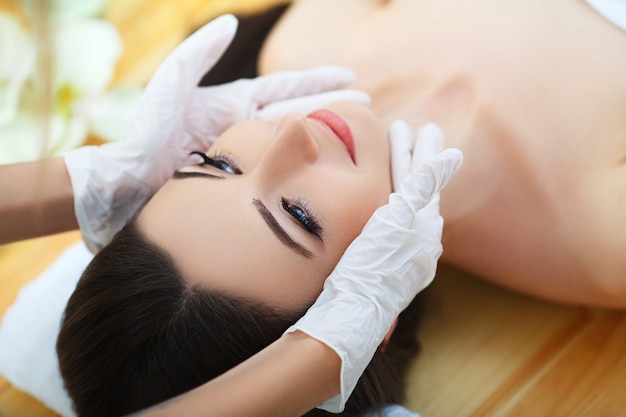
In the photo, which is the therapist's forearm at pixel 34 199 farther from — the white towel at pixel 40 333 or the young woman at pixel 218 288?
the white towel at pixel 40 333

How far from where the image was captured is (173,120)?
129 cm

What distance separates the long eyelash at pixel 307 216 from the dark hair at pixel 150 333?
0.13 meters

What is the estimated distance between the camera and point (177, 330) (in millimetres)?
947

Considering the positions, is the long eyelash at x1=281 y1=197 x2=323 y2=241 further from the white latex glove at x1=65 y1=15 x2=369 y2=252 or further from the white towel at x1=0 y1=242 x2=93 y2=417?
Answer: the white towel at x1=0 y1=242 x2=93 y2=417

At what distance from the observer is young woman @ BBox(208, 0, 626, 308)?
1.20 m

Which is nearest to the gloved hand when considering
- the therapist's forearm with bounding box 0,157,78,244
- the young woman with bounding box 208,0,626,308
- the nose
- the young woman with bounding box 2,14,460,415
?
the young woman with bounding box 2,14,460,415

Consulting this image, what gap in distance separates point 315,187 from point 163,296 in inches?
11.0

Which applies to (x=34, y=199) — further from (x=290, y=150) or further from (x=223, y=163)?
(x=290, y=150)

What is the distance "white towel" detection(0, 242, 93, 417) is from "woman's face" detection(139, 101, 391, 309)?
47 cm

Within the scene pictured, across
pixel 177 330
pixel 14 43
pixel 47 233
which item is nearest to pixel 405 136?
pixel 177 330

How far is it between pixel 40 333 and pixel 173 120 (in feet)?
1.71

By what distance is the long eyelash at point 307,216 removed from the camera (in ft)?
3.35

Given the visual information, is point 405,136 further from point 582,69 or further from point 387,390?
point 387,390

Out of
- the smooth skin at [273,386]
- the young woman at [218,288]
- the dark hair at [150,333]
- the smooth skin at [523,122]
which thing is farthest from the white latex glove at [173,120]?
the smooth skin at [273,386]
